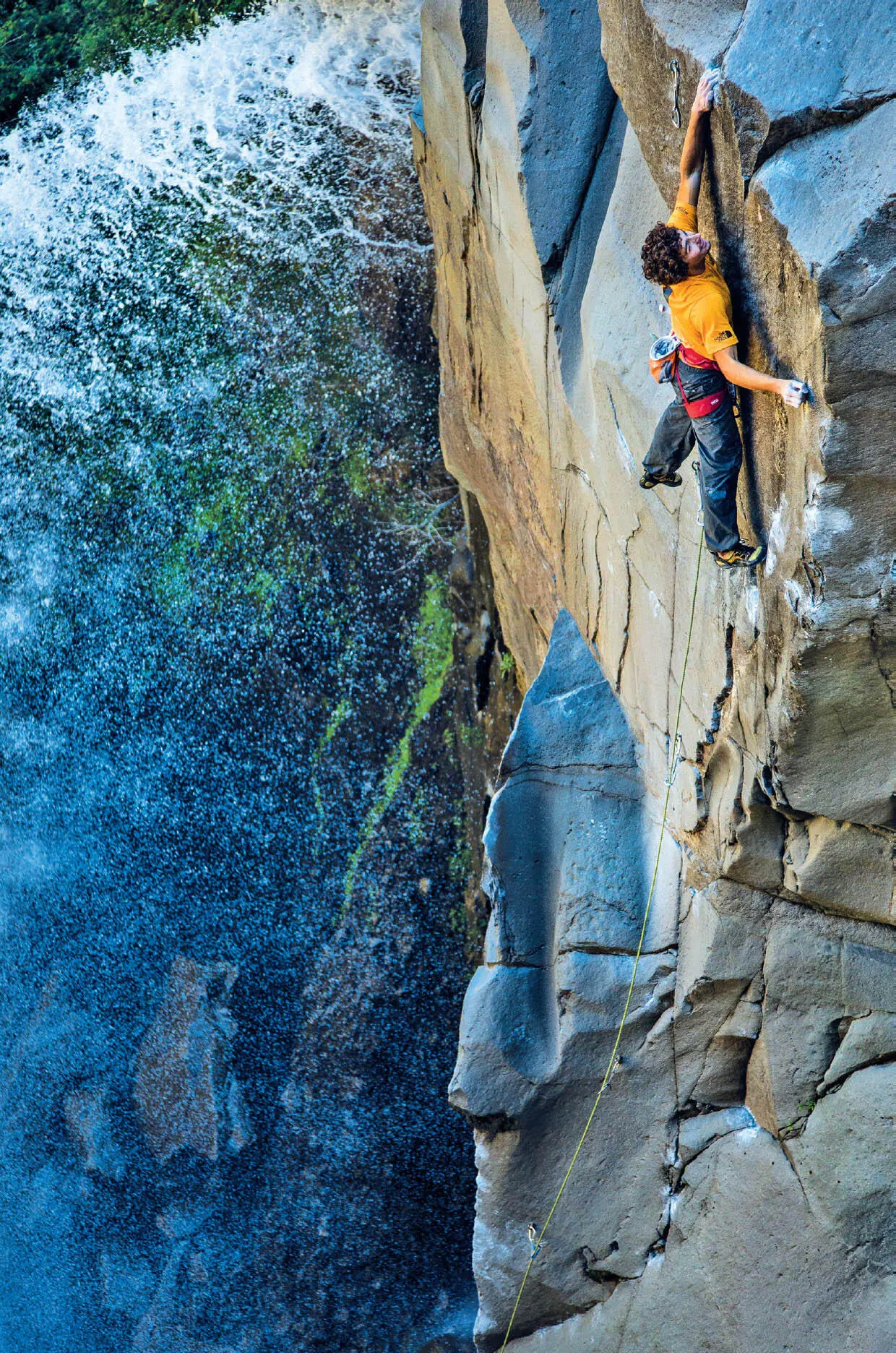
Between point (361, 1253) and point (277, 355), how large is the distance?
7313 millimetres

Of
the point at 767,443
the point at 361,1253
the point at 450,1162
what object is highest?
the point at 767,443

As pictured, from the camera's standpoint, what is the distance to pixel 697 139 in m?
4.18

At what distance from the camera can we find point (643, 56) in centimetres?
466

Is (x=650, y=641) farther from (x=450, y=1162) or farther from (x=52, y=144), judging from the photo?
(x=52, y=144)

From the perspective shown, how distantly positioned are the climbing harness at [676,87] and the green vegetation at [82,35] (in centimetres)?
784

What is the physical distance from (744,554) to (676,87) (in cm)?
176

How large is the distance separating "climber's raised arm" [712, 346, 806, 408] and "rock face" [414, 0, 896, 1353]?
0.22 feet

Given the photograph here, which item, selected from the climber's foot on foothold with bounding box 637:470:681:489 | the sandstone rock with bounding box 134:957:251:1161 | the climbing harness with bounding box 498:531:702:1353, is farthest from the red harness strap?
the sandstone rock with bounding box 134:957:251:1161

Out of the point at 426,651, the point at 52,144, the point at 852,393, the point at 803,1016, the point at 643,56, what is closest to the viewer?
the point at 852,393

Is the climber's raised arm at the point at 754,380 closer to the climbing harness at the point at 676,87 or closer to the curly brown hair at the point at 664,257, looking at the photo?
the curly brown hair at the point at 664,257

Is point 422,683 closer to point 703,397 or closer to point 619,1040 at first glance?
point 619,1040

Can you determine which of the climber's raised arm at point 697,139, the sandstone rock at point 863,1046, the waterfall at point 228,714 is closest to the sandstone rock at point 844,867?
the sandstone rock at point 863,1046

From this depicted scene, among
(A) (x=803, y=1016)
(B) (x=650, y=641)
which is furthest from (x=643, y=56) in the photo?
(A) (x=803, y=1016)

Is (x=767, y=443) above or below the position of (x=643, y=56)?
below
